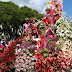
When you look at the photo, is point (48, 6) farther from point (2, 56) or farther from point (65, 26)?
point (2, 56)

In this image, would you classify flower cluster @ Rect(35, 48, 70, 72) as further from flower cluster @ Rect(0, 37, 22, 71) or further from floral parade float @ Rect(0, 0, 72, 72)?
flower cluster @ Rect(0, 37, 22, 71)

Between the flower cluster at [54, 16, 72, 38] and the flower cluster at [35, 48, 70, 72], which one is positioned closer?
the flower cluster at [35, 48, 70, 72]

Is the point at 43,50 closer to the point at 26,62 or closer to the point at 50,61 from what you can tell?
the point at 50,61

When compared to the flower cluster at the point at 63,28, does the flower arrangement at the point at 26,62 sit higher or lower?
lower

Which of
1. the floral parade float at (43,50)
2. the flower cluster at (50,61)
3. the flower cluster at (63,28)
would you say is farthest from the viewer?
the flower cluster at (63,28)

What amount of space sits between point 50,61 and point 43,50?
49cm

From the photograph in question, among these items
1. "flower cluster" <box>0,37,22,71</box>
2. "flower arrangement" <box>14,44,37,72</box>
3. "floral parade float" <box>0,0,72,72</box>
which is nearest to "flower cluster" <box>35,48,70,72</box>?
"floral parade float" <box>0,0,72,72</box>

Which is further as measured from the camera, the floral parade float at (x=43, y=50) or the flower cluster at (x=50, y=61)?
the floral parade float at (x=43, y=50)

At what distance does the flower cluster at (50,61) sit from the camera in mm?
4055

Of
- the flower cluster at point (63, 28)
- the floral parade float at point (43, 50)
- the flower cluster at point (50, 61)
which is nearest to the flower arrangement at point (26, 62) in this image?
the floral parade float at point (43, 50)

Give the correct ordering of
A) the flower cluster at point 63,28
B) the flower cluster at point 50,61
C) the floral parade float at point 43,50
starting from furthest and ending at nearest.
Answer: the flower cluster at point 63,28 → the floral parade float at point 43,50 → the flower cluster at point 50,61

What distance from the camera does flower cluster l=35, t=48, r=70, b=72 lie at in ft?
13.3

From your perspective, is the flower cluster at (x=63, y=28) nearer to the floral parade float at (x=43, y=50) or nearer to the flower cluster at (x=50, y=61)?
the floral parade float at (x=43, y=50)

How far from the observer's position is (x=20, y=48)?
454cm
